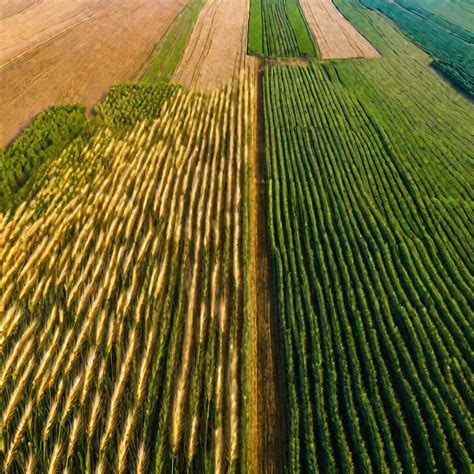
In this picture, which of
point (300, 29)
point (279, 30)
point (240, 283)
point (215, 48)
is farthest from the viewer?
point (300, 29)

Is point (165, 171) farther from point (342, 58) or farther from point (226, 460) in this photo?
point (342, 58)

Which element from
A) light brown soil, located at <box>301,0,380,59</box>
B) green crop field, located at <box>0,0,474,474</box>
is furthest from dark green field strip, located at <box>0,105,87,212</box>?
light brown soil, located at <box>301,0,380,59</box>

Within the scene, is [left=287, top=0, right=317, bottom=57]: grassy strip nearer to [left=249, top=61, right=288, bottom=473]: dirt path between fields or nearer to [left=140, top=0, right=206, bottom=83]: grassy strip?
[left=140, top=0, right=206, bottom=83]: grassy strip

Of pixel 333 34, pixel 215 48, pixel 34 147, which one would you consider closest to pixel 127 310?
pixel 34 147


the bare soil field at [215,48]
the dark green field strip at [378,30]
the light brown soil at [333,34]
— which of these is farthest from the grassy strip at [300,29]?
the dark green field strip at [378,30]

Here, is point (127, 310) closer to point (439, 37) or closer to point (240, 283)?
point (240, 283)
